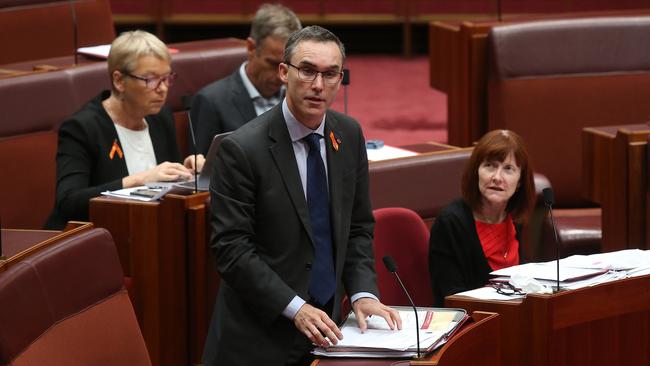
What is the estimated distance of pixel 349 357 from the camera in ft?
3.81

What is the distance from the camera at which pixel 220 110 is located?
1987mm

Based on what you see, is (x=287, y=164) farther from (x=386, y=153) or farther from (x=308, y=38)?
(x=386, y=153)

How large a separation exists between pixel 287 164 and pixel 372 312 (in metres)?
0.18

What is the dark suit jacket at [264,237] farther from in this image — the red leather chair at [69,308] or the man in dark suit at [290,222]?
the red leather chair at [69,308]

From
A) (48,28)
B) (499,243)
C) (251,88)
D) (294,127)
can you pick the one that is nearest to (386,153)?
(251,88)

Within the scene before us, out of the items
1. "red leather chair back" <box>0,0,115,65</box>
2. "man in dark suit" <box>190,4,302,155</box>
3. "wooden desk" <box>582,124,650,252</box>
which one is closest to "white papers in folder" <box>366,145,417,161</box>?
"man in dark suit" <box>190,4,302,155</box>

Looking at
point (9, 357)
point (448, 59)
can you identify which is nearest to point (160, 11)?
point (448, 59)

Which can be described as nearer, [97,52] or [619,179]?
[619,179]

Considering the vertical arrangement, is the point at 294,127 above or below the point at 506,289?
above

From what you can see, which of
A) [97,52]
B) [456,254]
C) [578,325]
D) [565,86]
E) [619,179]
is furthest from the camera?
[565,86]

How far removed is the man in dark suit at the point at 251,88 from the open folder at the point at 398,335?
80 centimetres

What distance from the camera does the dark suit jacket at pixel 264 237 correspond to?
1.22 meters

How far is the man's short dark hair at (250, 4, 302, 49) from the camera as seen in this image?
1.95 meters

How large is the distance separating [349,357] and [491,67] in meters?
1.33
